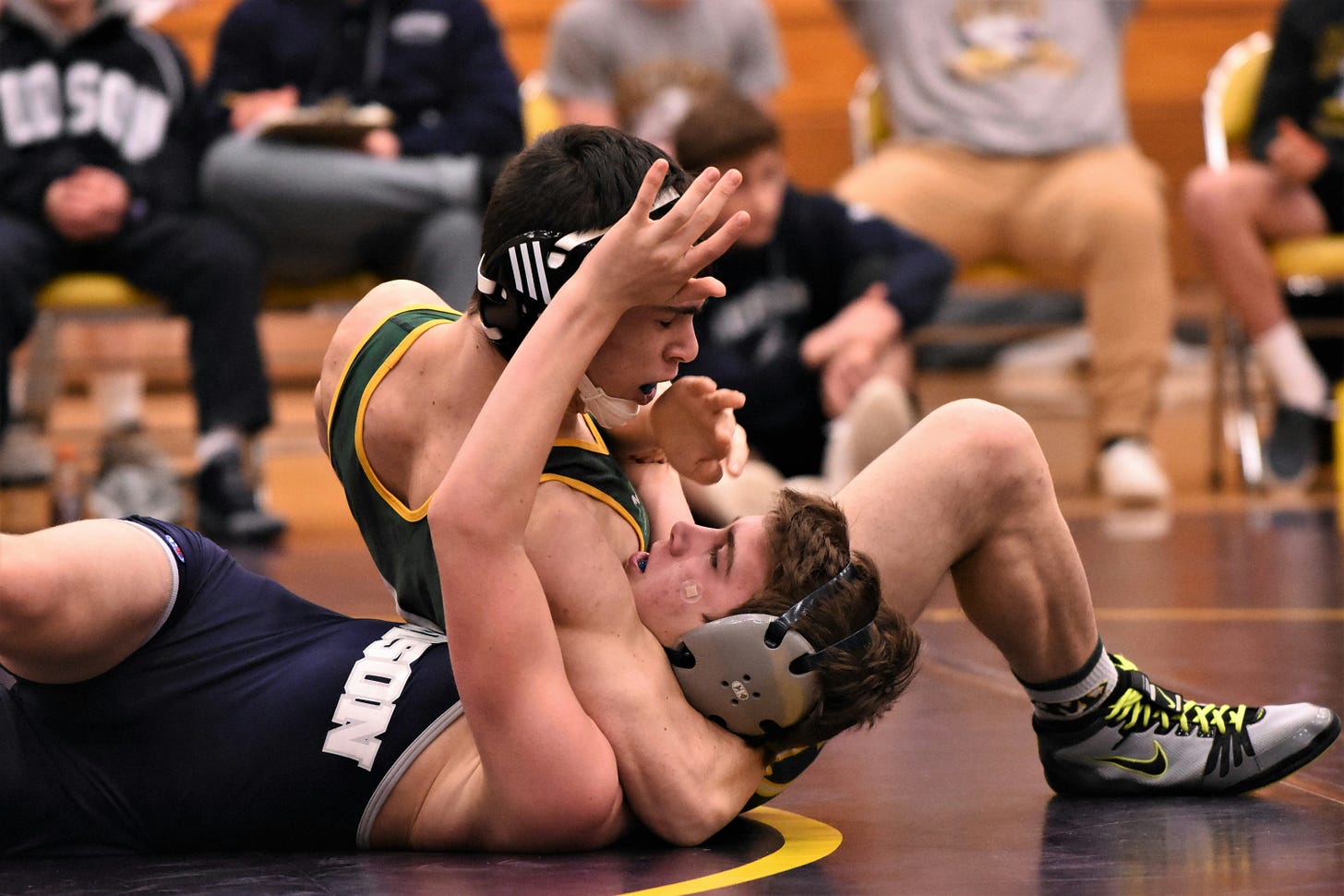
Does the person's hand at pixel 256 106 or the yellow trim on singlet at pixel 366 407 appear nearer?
the yellow trim on singlet at pixel 366 407

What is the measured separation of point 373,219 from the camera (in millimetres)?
5344

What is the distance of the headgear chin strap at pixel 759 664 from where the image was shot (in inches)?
73.5

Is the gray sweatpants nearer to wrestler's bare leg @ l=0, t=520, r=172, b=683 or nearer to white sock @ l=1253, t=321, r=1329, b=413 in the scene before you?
white sock @ l=1253, t=321, r=1329, b=413

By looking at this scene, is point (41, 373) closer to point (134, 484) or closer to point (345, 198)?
Result: point (134, 484)

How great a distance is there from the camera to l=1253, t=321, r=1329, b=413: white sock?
5.83 m

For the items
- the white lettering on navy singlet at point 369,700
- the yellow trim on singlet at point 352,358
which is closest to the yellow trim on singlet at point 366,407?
the yellow trim on singlet at point 352,358

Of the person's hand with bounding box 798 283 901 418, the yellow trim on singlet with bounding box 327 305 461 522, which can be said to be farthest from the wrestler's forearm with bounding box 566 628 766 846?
the person's hand with bounding box 798 283 901 418


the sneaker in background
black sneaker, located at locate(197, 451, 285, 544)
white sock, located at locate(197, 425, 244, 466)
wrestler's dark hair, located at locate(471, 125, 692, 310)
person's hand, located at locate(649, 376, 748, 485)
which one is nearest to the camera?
wrestler's dark hair, located at locate(471, 125, 692, 310)

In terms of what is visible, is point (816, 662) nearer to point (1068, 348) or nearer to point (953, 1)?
point (953, 1)

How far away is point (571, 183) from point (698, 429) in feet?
1.21

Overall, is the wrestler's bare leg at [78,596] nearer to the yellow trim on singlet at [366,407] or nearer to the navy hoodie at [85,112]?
the yellow trim on singlet at [366,407]

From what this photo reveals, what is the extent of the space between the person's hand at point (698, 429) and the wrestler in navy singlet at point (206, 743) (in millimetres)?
349

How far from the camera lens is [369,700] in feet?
6.39

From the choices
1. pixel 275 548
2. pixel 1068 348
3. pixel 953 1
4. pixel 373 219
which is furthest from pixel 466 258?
pixel 1068 348
